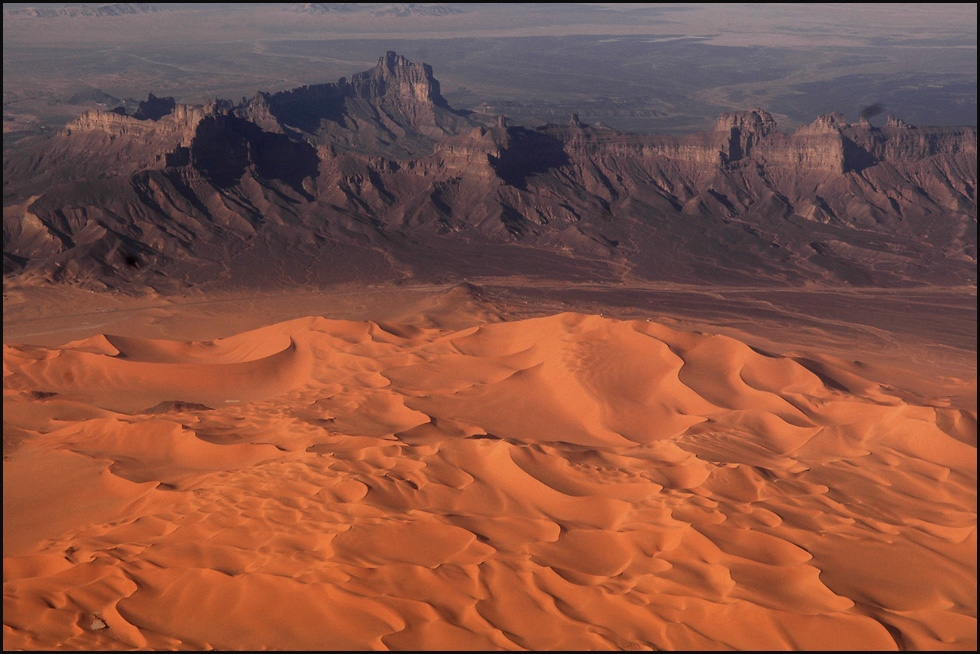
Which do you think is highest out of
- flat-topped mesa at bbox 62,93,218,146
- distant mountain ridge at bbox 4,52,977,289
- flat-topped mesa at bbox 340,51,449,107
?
flat-topped mesa at bbox 340,51,449,107

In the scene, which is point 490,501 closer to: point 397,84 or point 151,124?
point 151,124

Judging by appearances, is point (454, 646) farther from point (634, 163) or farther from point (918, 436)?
point (634, 163)

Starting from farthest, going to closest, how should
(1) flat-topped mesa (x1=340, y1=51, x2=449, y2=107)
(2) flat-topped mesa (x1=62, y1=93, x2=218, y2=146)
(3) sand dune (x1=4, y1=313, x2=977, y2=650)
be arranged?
1. (1) flat-topped mesa (x1=340, y1=51, x2=449, y2=107)
2. (2) flat-topped mesa (x1=62, y1=93, x2=218, y2=146)
3. (3) sand dune (x1=4, y1=313, x2=977, y2=650)

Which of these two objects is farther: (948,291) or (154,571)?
(948,291)

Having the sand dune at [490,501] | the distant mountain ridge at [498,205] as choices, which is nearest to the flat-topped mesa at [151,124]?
the distant mountain ridge at [498,205]

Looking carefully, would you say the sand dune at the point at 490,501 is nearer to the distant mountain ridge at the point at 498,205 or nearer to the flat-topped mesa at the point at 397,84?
the distant mountain ridge at the point at 498,205

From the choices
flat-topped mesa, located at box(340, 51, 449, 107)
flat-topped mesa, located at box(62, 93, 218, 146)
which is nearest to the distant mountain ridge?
flat-topped mesa, located at box(62, 93, 218, 146)

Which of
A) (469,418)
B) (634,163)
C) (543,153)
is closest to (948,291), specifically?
(634,163)

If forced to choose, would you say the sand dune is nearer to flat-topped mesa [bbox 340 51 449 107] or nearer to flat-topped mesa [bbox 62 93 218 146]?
flat-topped mesa [bbox 62 93 218 146]
